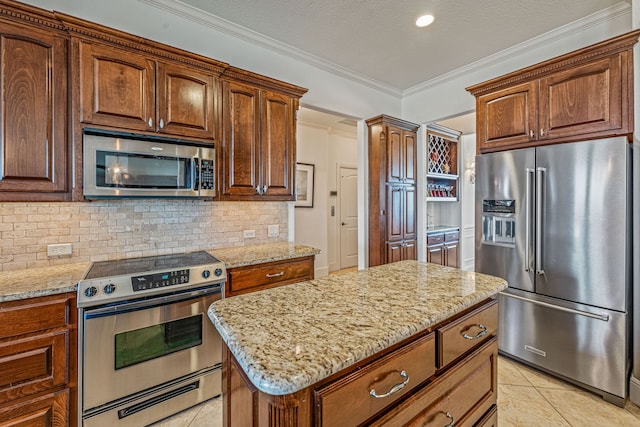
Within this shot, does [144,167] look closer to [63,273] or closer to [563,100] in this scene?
[63,273]

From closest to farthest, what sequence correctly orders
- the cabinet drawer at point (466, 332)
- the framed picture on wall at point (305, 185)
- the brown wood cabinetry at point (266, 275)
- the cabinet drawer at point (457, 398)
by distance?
1. the cabinet drawer at point (457, 398)
2. the cabinet drawer at point (466, 332)
3. the brown wood cabinetry at point (266, 275)
4. the framed picture on wall at point (305, 185)

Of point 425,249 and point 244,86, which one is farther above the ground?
point 244,86

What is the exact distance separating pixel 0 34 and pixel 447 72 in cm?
393

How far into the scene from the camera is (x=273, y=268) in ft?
7.62

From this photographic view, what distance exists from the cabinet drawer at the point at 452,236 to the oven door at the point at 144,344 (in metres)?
3.97

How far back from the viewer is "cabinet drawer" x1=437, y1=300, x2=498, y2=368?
3.58 feet

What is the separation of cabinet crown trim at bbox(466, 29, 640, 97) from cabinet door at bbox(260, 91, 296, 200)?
72.1 inches

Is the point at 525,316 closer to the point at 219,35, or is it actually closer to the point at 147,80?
the point at 147,80

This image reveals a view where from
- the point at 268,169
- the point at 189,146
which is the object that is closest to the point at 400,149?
the point at 268,169

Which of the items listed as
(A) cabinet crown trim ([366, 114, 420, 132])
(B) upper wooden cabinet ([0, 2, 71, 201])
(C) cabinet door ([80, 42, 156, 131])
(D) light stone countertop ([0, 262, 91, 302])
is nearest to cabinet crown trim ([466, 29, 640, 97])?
(A) cabinet crown trim ([366, 114, 420, 132])

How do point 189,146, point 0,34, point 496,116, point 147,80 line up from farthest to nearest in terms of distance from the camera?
point 496,116
point 189,146
point 147,80
point 0,34

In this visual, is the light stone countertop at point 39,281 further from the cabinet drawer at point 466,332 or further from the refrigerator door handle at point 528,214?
the refrigerator door handle at point 528,214

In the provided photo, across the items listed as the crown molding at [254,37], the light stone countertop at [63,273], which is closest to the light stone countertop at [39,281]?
the light stone countertop at [63,273]

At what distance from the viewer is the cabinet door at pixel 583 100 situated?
2.03 meters
